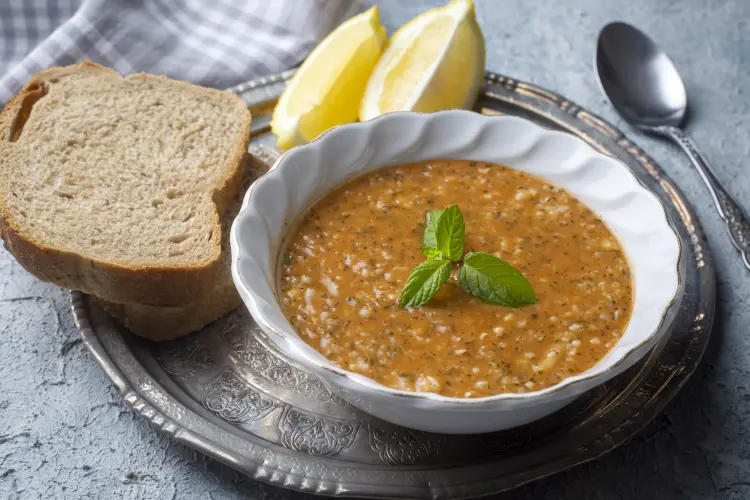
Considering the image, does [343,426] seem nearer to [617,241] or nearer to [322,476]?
[322,476]

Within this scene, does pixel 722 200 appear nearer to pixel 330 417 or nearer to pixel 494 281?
pixel 494 281

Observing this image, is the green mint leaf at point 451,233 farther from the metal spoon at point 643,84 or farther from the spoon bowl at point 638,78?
the spoon bowl at point 638,78

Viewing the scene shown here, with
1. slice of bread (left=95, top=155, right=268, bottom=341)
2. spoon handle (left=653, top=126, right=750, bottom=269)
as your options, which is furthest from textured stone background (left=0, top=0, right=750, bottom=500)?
slice of bread (left=95, top=155, right=268, bottom=341)

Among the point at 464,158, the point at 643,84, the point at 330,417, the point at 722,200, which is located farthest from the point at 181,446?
the point at 643,84

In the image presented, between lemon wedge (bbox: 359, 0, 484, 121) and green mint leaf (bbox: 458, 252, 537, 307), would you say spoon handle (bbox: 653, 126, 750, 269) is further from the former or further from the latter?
green mint leaf (bbox: 458, 252, 537, 307)

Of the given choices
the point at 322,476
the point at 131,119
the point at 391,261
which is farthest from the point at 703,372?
the point at 131,119

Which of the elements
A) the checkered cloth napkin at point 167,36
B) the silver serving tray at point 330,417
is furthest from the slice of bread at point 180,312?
the checkered cloth napkin at point 167,36
